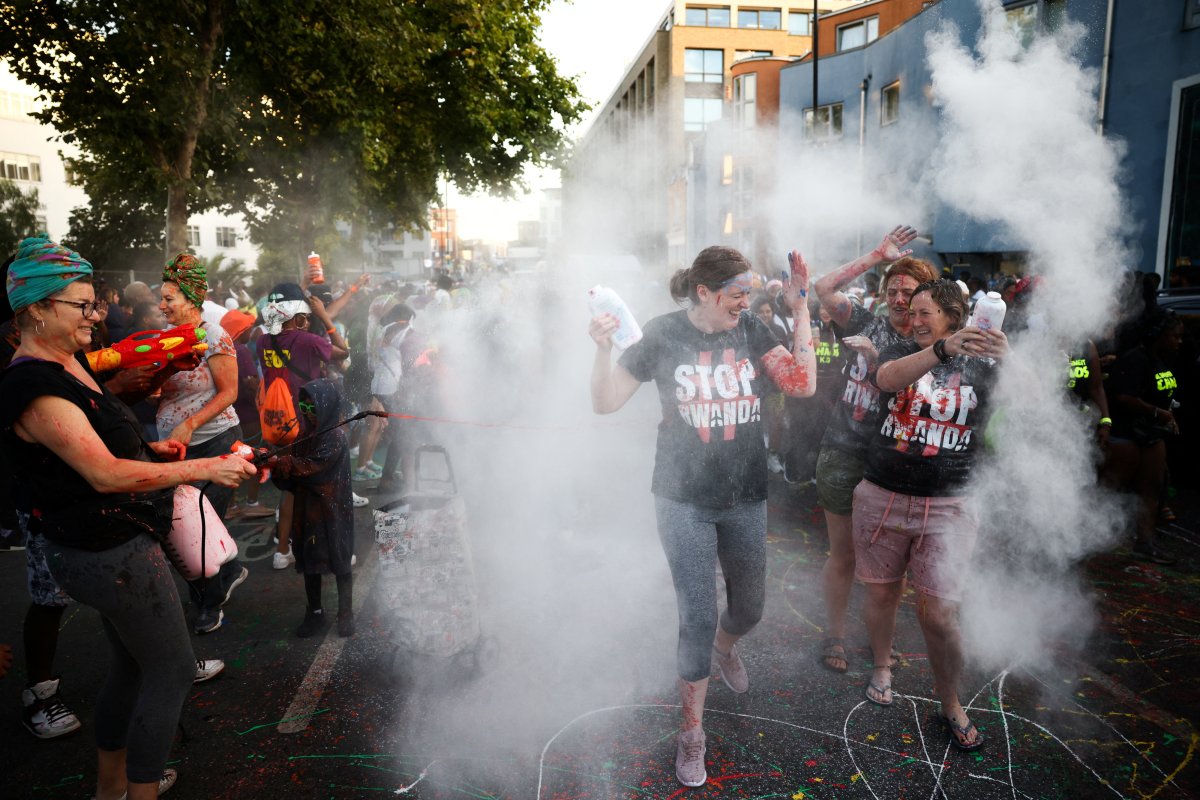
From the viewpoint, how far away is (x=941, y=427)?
110 inches

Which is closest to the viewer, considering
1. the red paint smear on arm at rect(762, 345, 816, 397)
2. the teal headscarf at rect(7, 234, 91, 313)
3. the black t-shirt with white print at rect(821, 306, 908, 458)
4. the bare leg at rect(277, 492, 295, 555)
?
the teal headscarf at rect(7, 234, 91, 313)

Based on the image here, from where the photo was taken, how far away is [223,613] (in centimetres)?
407

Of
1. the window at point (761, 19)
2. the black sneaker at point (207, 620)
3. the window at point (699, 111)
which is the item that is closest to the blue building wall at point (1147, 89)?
the black sneaker at point (207, 620)

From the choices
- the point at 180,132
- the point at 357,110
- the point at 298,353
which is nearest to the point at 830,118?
the point at 357,110

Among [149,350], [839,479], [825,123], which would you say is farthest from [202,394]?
[825,123]

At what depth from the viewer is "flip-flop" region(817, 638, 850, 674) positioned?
11.2 feet

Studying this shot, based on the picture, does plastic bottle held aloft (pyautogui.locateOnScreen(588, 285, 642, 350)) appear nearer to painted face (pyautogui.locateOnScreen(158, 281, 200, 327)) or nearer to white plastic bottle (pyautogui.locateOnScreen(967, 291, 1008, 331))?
white plastic bottle (pyautogui.locateOnScreen(967, 291, 1008, 331))

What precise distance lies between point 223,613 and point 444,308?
4980 mm

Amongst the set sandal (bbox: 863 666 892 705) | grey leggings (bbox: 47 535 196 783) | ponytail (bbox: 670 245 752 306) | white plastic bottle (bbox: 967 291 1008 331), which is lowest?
sandal (bbox: 863 666 892 705)

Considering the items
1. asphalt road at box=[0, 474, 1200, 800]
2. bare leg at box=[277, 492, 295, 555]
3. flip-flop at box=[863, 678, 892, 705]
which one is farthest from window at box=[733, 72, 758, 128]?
flip-flop at box=[863, 678, 892, 705]

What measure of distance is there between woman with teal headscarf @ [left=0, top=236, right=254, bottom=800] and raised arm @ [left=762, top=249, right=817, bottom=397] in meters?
1.85

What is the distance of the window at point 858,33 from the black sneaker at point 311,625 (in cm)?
2524

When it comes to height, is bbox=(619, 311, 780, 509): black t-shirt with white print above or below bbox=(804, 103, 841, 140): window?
below

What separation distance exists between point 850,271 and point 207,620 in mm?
3678
